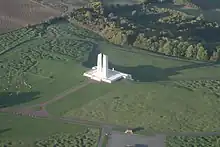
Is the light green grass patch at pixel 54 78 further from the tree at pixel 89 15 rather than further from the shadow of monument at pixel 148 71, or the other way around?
the tree at pixel 89 15

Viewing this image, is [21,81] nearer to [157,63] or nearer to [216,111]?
[157,63]

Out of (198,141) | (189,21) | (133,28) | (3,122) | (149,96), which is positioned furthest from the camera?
(189,21)

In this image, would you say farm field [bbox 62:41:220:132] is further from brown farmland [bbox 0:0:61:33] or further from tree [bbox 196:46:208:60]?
brown farmland [bbox 0:0:61:33]

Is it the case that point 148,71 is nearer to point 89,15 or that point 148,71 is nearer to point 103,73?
point 103,73

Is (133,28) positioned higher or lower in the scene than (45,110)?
higher

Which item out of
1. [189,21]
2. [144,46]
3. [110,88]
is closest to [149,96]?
[110,88]

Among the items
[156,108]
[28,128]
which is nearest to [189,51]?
[156,108]

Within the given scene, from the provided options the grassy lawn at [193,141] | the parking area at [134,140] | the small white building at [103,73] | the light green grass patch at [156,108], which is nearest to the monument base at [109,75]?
the small white building at [103,73]

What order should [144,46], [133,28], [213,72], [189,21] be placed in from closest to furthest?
[213,72] → [144,46] → [133,28] → [189,21]
